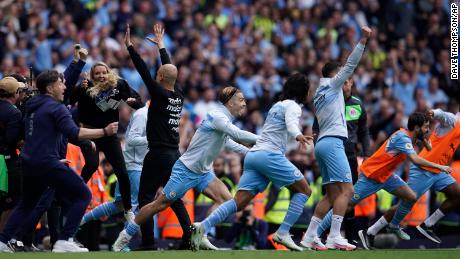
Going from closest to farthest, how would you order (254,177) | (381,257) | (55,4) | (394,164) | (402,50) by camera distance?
1. (381,257)
2. (254,177)
3. (394,164)
4. (55,4)
5. (402,50)

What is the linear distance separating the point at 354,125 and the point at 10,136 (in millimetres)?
4721

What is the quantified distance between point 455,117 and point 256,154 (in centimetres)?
371

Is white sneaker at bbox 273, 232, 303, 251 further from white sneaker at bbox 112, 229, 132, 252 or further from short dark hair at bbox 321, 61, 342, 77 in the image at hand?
short dark hair at bbox 321, 61, 342, 77

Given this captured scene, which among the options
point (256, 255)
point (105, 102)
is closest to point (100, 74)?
point (105, 102)

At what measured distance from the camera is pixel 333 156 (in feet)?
45.1

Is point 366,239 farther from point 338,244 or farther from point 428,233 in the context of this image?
point 338,244

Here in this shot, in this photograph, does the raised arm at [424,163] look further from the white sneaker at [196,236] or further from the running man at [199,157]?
the white sneaker at [196,236]

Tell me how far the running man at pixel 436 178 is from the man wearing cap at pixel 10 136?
183 inches

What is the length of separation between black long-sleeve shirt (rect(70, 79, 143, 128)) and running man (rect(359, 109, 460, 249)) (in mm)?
3697

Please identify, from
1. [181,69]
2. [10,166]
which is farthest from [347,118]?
A: [181,69]

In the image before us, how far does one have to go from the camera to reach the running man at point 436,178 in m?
15.7

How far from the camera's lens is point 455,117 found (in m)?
16.1

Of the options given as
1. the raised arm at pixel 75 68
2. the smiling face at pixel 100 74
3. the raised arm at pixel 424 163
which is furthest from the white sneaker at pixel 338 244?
the raised arm at pixel 75 68

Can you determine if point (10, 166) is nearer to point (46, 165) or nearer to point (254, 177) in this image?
point (46, 165)
